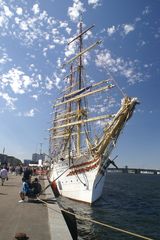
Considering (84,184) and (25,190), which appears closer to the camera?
(25,190)

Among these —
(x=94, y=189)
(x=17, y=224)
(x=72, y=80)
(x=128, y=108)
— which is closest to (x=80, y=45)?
(x=72, y=80)

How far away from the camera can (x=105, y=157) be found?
27125mm

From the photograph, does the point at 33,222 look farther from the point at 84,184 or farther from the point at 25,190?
the point at 84,184

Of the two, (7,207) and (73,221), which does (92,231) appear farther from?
(7,207)

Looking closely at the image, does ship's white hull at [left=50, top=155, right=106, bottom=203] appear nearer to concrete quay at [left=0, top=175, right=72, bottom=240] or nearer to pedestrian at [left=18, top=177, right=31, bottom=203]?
pedestrian at [left=18, top=177, right=31, bottom=203]

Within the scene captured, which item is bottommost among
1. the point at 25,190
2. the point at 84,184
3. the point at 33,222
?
the point at 33,222

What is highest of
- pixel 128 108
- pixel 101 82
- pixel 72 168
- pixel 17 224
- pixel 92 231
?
pixel 101 82

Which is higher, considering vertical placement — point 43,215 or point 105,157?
point 105,157

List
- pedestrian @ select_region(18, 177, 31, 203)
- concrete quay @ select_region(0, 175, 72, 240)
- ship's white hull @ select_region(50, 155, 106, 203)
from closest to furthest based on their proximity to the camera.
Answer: concrete quay @ select_region(0, 175, 72, 240) < pedestrian @ select_region(18, 177, 31, 203) < ship's white hull @ select_region(50, 155, 106, 203)

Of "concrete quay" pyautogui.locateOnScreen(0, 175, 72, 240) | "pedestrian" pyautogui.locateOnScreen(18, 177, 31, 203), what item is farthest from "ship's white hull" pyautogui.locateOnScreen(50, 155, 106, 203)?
"concrete quay" pyautogui.locateOnScreen(0, 175, 72, 240)

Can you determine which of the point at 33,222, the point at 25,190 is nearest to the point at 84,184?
the point at 25,190

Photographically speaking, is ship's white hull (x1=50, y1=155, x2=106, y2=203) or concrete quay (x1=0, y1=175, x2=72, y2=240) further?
ship's white hull (x1=50, y1=155, x2=106, y2=203)

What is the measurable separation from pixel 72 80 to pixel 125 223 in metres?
37.5

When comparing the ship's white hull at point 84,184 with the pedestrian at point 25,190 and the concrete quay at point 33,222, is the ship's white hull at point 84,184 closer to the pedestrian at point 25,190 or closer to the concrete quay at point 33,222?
the pedestrian at point 25,190
